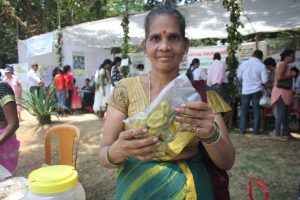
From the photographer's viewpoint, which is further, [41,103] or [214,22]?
[41,103]

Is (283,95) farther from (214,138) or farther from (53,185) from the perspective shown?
(53,185)

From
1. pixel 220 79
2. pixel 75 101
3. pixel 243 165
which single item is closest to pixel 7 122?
pixel 243 165

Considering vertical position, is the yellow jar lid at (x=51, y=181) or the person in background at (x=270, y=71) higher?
the person in background at (x=270, y=71)

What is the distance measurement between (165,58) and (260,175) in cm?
331

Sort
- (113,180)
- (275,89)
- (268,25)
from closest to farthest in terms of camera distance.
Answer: (113,180) < (275,89) < (268,25)

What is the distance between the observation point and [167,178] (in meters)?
1.27

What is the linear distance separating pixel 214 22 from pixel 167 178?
22.7 ft

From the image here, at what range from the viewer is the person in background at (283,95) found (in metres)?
5.44

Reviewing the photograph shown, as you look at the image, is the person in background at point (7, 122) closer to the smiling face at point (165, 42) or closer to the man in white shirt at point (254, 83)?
the smiling face at point (165, 42)

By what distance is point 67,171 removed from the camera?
4.42ft

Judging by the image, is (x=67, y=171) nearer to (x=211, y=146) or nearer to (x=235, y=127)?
(x=211, y=146)

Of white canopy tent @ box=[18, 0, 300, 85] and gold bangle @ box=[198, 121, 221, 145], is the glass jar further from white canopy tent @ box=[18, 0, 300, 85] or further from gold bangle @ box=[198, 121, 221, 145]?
white canopy tent @ box=[18, 0, 300, 85]

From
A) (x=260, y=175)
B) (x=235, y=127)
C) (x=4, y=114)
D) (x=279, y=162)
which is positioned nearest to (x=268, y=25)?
(x=235, y=127)

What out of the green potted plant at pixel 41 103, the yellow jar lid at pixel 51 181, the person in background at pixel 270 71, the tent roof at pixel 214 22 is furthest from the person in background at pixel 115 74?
the yellow jar lid at pixel 51 181
